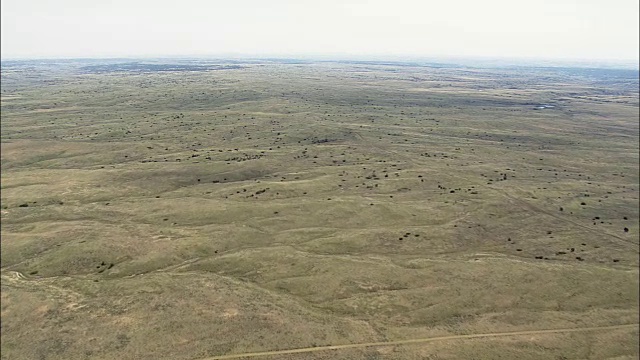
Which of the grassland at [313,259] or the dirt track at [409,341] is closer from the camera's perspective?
the dirt track at [409,341]

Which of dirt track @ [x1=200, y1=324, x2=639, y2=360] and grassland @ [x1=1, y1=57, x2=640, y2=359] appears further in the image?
grassland @ [x1=1, y1=57, x2=640, y2=359]

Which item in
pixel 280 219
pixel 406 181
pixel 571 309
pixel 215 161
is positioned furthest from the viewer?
pixel 215 161

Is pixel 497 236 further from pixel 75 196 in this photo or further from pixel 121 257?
pixel 75 196

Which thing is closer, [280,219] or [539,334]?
[539,334]

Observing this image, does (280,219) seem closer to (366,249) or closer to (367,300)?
(366,249)

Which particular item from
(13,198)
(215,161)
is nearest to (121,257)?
(13,198)

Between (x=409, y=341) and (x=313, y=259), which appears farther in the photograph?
(x=313, y=259)

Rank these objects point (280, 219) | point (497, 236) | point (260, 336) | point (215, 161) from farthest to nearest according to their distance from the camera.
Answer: point (215, 161), point (280, 219), point (497, 236), point (260, 336)

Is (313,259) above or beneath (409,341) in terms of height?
above

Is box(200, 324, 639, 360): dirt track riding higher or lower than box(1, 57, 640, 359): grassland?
lower

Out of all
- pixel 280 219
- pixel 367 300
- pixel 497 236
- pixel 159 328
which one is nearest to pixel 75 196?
pixel 280 219

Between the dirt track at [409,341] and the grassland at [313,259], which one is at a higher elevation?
the grassland at [313,259]
